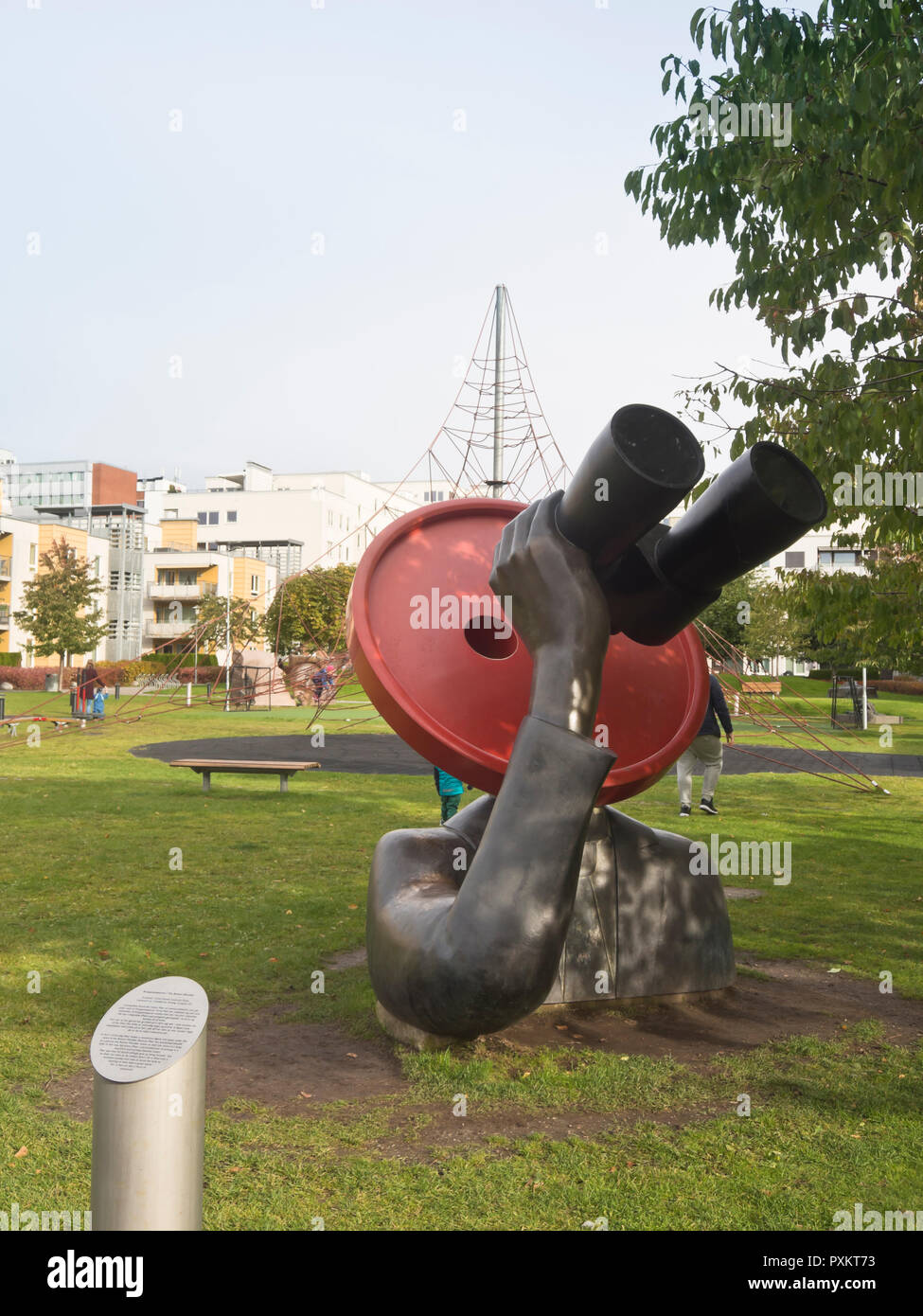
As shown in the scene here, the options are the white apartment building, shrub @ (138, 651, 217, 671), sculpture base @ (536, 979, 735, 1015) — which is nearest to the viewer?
sculpture base @ (536, 979, 735, 1015)

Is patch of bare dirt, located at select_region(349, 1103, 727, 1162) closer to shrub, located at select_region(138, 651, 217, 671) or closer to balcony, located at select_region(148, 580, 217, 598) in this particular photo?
shrub, located at select_region(138, 651, 217, 671)

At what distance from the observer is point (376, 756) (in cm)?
2194

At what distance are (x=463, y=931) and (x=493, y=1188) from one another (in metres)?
1.04

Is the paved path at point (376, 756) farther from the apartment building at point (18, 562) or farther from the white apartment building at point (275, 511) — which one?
the white apartment building at point (275, 511)

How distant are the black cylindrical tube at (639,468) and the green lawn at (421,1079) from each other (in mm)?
2404

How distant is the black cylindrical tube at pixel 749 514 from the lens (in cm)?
351

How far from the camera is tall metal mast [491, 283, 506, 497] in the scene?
20688 mm

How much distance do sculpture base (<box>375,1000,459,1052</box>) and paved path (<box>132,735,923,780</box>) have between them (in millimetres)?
13002

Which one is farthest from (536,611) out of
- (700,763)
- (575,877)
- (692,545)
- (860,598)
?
(700,763)

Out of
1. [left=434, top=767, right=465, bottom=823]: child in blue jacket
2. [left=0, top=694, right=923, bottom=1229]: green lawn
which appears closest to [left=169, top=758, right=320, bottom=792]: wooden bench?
[left=0, top=694, right=923, bottom=1229]: green lawn

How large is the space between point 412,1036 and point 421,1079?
0.46 m
